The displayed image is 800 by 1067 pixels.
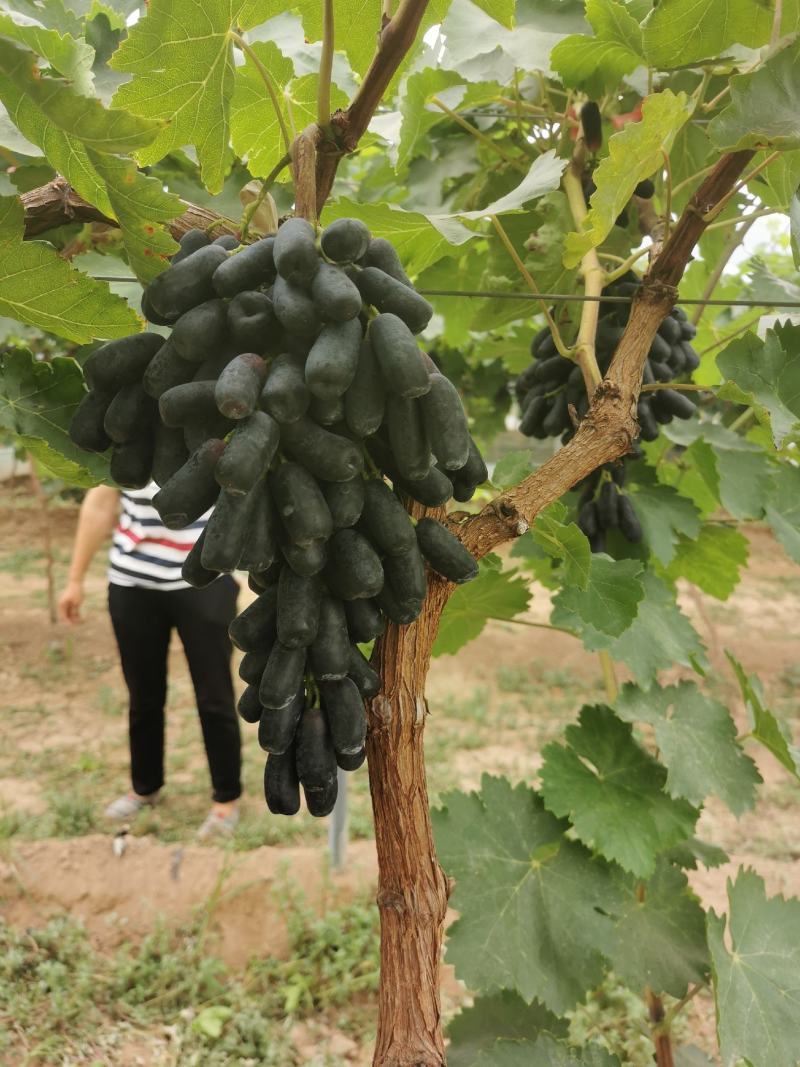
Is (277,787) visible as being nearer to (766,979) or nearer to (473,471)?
(473,471)

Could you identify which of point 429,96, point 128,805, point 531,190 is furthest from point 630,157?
point 128,805

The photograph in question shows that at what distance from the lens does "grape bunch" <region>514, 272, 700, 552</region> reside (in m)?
1.42

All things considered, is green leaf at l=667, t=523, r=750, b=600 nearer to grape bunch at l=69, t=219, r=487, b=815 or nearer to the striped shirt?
grape bunch at l=69, t=219, r=487, b=815

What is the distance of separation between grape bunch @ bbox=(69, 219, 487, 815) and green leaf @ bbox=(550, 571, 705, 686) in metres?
0.71

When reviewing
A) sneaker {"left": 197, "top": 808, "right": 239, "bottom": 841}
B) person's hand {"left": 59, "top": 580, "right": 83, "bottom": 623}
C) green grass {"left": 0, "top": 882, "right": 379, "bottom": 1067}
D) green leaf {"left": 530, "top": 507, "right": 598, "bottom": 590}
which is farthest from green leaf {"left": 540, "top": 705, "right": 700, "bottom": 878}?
person's hand {"left": 59, "top": 580, "right": 83, "bottom": 623}

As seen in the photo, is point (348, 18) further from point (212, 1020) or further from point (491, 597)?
point (212, 1020)

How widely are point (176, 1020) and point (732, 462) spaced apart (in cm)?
223

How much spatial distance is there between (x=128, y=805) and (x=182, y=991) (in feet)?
3.77

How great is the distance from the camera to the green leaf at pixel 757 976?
1314mm

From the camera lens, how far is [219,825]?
3.40m

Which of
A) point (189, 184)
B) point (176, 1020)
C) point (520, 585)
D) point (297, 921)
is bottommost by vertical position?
point (176, 1020)

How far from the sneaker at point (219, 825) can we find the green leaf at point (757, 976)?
2353 millimetres

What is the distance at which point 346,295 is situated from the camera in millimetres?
666

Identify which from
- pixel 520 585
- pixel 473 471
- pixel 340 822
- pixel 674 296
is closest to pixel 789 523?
pixel 520 585
